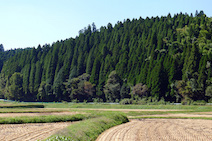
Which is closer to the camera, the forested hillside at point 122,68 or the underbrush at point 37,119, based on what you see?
the underbrush at point 37,119

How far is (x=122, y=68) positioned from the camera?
124250 millimetres

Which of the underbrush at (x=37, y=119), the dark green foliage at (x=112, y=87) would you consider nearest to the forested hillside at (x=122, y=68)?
the dark green foliage at (x=112, y=87)

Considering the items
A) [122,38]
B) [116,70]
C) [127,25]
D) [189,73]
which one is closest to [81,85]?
[116,70]

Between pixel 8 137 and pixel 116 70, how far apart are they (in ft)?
345

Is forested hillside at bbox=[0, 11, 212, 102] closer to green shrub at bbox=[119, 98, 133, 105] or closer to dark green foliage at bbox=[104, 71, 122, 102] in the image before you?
dark green foliage at bbox=[104, 71, 122, 102]

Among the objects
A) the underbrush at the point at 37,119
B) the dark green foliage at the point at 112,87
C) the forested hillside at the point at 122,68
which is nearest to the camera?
the underbrush at the point at 37,119

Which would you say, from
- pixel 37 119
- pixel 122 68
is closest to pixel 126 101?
pixel 122 68

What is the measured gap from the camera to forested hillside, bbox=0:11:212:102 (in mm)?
97688

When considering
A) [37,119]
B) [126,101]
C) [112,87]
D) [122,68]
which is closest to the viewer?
[37,119]

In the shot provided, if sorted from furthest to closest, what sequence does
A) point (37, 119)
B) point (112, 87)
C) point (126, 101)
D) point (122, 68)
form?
point (122, 68)
point (112, 87)
point (126, 101)
point (37, 119)

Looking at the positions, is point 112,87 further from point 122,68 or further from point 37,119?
point 37,119

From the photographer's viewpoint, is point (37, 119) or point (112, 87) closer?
point (37, 119)

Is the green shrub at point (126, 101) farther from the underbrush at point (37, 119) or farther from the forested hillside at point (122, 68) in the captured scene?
the underbrush at point (37, 119)

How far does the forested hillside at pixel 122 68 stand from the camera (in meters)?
97.7
